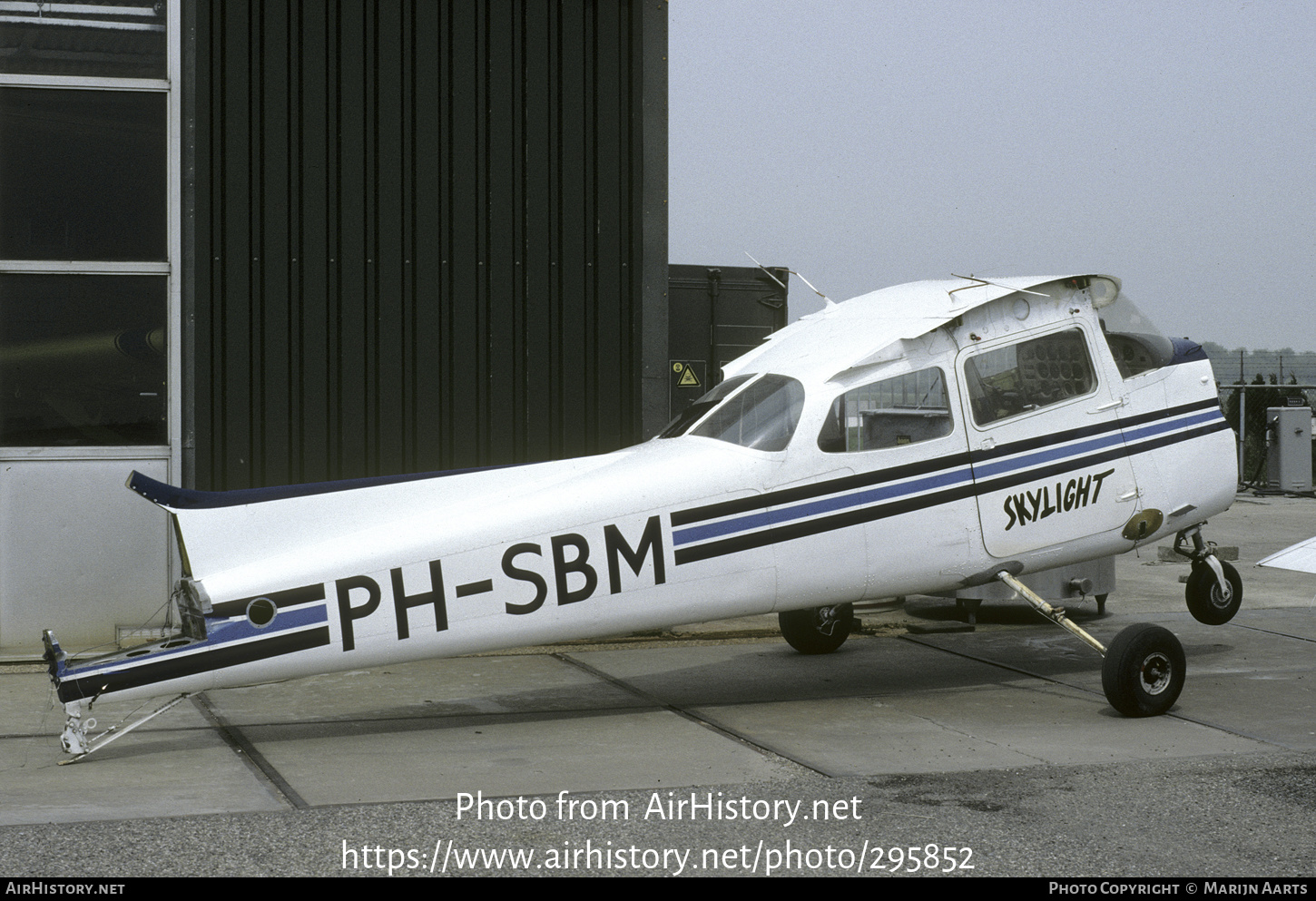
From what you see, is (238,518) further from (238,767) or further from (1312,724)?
(1312,724)

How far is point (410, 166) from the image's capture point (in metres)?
10.5

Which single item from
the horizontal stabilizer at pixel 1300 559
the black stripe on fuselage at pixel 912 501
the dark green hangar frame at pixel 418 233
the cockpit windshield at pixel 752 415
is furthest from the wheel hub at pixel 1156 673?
the dark green hangar frame at pixel 418 233

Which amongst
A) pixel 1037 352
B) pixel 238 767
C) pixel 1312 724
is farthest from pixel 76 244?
pixel 1312 724

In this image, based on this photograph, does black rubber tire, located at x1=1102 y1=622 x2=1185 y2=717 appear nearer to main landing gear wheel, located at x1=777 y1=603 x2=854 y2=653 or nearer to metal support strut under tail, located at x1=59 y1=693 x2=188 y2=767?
main landing gear wheel, located at x1=777 y1=603 x2=854 y2=653

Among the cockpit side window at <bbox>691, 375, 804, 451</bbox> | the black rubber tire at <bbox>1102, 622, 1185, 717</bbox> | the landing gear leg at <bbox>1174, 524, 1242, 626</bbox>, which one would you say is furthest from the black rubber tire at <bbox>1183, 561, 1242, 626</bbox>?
the cockpit side window at <bbox>691, 375, 804, 451</bbox>

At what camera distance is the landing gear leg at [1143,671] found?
780cm

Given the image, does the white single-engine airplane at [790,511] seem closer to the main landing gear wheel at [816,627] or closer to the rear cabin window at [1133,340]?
the rear cabin window at [1133,340]

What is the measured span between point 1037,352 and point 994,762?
279 cm

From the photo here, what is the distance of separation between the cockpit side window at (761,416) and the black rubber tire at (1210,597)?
3.46m

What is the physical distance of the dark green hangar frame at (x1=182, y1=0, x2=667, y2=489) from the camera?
401 inches

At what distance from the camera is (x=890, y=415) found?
8.18 metres

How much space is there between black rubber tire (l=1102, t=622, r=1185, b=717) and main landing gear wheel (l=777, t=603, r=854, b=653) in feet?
7.82

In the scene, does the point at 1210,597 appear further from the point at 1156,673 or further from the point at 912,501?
the point at 912,501

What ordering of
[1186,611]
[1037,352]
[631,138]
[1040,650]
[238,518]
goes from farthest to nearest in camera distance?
1. [1186,611]
2. [631,138]
3. [1040,650]
4. [1037,352]
5. [238,518]
